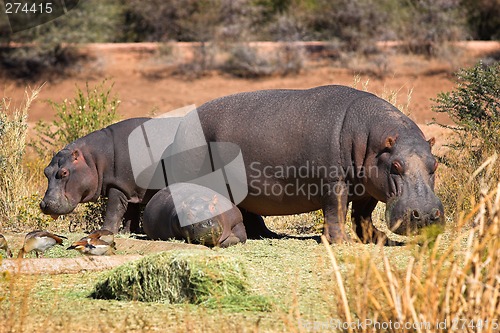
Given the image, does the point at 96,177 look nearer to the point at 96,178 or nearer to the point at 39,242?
the point at 96,178

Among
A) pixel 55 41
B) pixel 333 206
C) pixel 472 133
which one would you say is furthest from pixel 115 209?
pixel 55 41

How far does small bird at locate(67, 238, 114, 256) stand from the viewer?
7258mm

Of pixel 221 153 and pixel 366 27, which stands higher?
pixel 221 153

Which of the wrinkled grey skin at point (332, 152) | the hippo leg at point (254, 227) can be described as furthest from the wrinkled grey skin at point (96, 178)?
the wrinkled grey skin at point (332, 152)

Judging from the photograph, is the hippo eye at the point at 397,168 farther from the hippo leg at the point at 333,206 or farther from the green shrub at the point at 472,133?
the green shrub at the point at 472,133

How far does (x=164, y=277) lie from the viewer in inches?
226

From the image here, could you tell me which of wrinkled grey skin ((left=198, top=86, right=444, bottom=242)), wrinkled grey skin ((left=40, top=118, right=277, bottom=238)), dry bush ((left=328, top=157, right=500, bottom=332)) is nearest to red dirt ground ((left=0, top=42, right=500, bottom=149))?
wrinkled grey skin ((left=40, top=118, right=277, bottom=238))

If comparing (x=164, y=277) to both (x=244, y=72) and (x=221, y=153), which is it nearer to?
(x=221, y=153)

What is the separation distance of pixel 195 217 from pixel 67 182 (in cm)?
209

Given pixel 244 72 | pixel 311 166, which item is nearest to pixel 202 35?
pixel 244 72

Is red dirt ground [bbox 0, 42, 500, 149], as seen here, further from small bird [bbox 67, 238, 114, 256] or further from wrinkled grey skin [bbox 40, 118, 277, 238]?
small bird [bbox 67, 238, 114, 256]

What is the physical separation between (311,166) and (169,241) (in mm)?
1387

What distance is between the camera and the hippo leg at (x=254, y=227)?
9117 millimetres

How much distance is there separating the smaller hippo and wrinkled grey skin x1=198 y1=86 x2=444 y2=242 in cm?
40
